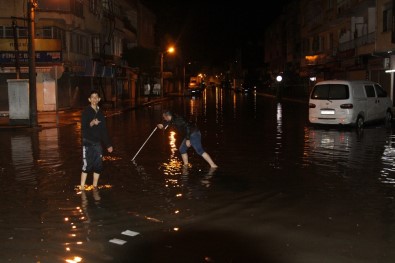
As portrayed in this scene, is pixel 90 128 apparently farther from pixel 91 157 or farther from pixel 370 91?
pixel 370 91

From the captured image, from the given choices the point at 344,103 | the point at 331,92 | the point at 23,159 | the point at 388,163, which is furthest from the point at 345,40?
the point at 23,159

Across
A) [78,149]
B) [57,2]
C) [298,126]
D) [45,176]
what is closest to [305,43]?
[57,2]

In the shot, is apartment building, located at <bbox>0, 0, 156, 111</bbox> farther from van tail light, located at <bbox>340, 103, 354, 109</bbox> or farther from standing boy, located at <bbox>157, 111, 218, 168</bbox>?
standing boy, located at <bbox>157, 111, 218, 168</bbox>

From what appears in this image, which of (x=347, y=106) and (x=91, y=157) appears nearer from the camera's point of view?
(x=91, y=157)

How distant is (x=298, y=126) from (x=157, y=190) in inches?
553

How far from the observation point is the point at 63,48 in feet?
116

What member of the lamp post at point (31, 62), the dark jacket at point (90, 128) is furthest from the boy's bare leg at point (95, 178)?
the lamp post at point (31, 62)

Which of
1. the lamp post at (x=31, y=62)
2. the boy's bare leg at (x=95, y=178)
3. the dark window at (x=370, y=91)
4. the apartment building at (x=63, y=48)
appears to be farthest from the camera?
the apartment building at (x=63, y=48)

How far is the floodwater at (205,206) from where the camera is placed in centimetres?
590

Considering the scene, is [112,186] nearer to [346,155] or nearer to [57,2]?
[346,155]

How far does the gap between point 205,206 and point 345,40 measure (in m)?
37.7

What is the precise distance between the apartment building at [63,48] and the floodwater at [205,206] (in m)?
15.8

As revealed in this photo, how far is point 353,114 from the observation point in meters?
19.8

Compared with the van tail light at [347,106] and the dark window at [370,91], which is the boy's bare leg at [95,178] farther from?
the dark window at [370,91]
